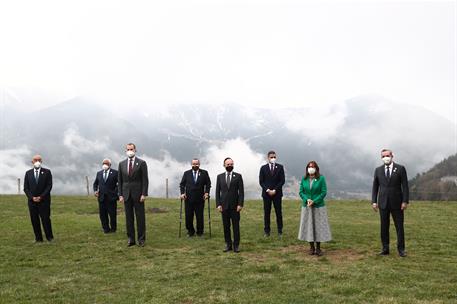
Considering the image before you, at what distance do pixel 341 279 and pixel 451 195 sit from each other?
38086mm

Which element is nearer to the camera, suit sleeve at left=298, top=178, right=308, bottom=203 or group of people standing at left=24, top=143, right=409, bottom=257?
group of people standing at left=24, top=143, right=409, bottom=257

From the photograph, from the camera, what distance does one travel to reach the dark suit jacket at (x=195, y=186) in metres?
16.0

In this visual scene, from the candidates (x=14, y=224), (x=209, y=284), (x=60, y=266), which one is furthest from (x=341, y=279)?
(x=14, y=224)

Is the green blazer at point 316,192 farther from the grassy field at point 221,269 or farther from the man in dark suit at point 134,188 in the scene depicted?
the man in dark suit at point 134,188

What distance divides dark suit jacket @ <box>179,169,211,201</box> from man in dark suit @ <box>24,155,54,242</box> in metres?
4.48

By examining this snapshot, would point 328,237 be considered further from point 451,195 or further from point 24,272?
point 451,195

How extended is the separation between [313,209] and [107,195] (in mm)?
8492

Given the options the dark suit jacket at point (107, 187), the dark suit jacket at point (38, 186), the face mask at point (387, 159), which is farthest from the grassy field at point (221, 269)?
the face mask at point (387, 159)

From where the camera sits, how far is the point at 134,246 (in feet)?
46.0

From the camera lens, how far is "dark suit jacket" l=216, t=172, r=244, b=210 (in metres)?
13.1

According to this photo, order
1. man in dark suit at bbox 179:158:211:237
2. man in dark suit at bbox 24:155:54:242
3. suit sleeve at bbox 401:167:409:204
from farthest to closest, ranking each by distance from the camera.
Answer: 1. man in dark suit at bbox 179:158:211:237
2. man in dark suit at bbox 24:155:54:242
3. suit sleeve at bbox 401:167:409:204

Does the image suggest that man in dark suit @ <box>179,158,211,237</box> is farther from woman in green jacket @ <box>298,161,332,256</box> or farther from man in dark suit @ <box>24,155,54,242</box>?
man in dark suit @ <box>24,155,54,242</box>

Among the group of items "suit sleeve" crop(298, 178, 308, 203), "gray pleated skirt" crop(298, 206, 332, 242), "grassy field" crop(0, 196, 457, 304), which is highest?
"suit sleeve" crop(298, 178, 308, 203)

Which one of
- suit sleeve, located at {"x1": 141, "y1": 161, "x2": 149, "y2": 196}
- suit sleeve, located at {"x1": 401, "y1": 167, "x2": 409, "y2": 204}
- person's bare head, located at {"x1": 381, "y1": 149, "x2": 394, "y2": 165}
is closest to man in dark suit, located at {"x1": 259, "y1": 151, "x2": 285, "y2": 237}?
suit sleeve, located at {"x1": 141, "y1": 161, "x2": 149, "y2": 196}
